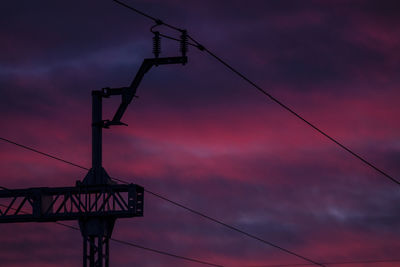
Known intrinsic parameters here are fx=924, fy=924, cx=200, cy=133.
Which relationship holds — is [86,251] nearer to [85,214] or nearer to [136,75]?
[85,214]

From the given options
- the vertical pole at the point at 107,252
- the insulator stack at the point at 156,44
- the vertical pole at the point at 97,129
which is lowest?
the vertical pole at the point at 107,252

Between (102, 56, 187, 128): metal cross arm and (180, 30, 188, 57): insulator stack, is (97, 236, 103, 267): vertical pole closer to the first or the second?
(102, 56, 187, 128): metal cross arm

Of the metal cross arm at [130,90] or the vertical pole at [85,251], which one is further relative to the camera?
the metal cross arm at [130,90]

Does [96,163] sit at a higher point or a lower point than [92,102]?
lower

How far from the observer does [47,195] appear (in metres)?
29.1

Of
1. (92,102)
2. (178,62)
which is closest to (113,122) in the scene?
(92,102)

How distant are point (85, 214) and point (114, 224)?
37.2 inches

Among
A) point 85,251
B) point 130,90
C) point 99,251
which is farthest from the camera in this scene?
point 130,90

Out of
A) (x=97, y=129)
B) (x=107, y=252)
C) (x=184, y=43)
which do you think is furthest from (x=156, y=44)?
(x=107, y=252)

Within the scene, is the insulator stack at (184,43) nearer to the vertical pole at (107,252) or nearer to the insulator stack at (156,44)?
the insulator stack at (156,44)

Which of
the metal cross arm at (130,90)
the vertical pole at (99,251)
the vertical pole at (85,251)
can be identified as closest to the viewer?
the vertical pole at (99,251)

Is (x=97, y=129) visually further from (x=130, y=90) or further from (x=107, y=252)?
(x=107, y=252)

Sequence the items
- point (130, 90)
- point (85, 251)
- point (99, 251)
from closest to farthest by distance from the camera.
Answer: point (99, 251) → point (85, 251) → point (130, 90)

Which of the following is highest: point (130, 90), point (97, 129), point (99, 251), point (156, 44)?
point (156, 44)
